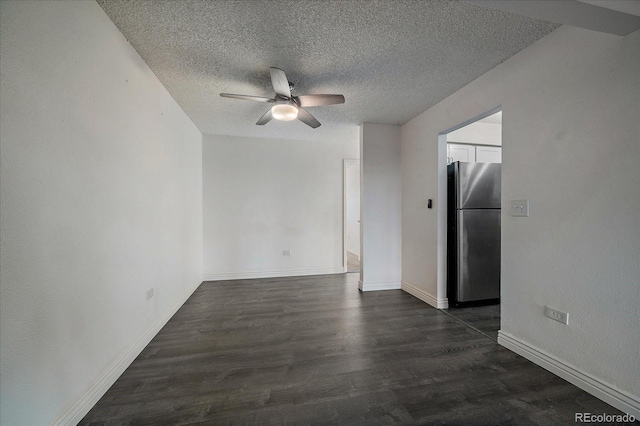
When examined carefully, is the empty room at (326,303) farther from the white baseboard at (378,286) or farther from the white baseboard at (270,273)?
the white baseboard at (270,273)

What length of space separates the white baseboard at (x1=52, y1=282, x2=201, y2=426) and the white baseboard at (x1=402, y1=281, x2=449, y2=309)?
2981 mm

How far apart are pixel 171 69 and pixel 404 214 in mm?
3180

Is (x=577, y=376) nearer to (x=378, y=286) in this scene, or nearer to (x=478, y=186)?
(x=478, y=186)

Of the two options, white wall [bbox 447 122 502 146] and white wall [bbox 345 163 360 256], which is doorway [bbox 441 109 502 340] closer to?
white wall [bbox 447 122 502 146]

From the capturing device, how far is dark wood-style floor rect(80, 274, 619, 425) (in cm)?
135

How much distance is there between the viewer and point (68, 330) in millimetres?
1251

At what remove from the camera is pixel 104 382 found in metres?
1.50

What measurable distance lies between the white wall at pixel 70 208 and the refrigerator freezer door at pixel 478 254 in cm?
324

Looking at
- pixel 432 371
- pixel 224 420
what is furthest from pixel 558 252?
pixel 224 420

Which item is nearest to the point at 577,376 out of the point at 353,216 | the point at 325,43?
the point at 325,43

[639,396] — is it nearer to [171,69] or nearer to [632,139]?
[632,139]

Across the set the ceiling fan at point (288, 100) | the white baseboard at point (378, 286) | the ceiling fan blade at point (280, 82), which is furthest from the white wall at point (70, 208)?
the white baseboard at point (378, 286)

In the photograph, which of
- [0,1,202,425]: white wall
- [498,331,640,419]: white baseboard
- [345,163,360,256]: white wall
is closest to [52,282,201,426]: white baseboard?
[0,1,202,425]: white wall

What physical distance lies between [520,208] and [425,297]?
1602 millimetres
